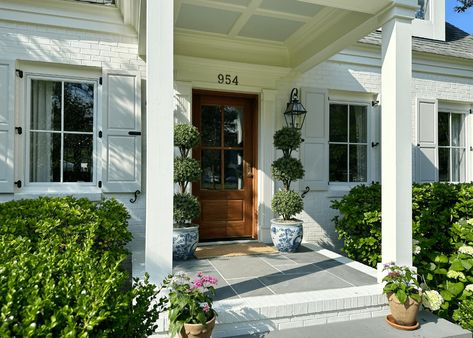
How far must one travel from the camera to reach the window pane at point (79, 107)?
156 inches

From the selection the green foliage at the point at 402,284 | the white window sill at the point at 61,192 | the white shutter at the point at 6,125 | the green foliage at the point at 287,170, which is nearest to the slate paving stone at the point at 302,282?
the green foliage at the point at 402,284

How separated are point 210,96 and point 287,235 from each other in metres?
2.10

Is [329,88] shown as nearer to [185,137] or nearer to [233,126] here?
[233,126]

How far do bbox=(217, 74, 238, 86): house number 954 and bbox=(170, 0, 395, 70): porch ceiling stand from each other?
0.22m

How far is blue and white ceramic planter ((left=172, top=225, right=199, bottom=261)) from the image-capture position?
340 centimetres

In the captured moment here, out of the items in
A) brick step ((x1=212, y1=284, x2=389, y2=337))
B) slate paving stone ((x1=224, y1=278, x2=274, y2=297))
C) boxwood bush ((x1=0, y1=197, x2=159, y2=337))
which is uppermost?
boxwood bush ((x1=0, y1=197, x2=159, y2=337))

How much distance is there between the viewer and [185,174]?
11.4 feet

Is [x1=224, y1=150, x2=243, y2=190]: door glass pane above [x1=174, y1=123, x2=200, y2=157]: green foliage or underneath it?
underneath

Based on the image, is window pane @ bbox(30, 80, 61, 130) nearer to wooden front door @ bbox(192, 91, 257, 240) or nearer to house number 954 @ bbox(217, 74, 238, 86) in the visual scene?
wooden front door @ bbox(192, 91, 257, 240)

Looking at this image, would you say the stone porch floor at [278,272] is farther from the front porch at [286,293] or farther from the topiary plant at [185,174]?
the topiary plant at [185,174]

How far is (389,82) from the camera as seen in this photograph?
284 cm

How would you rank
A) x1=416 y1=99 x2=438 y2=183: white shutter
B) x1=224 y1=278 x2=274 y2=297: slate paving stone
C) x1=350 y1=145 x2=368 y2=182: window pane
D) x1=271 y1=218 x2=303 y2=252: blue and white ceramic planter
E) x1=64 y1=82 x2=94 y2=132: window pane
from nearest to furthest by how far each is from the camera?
x1=224 y1=278 x2=274 y2=297: slate paving stone, x1=271 y1=218 x2=303 y2=252: blue and white ceramic planter, x1=64 y1=82 x2=94 y2=132: window pane, x1=350 y1=145 x2=368 y2=182: window pane, x1=416 y1=99 x2=438 y2=183: white shutter

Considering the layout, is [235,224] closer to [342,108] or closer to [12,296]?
[342,108]

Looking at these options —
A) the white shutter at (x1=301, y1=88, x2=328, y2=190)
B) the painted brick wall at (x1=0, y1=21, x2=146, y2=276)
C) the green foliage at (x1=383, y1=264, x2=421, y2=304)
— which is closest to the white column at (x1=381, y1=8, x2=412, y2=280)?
the green foliage at (x1=383, y1=264, x2=421, y2=304)
